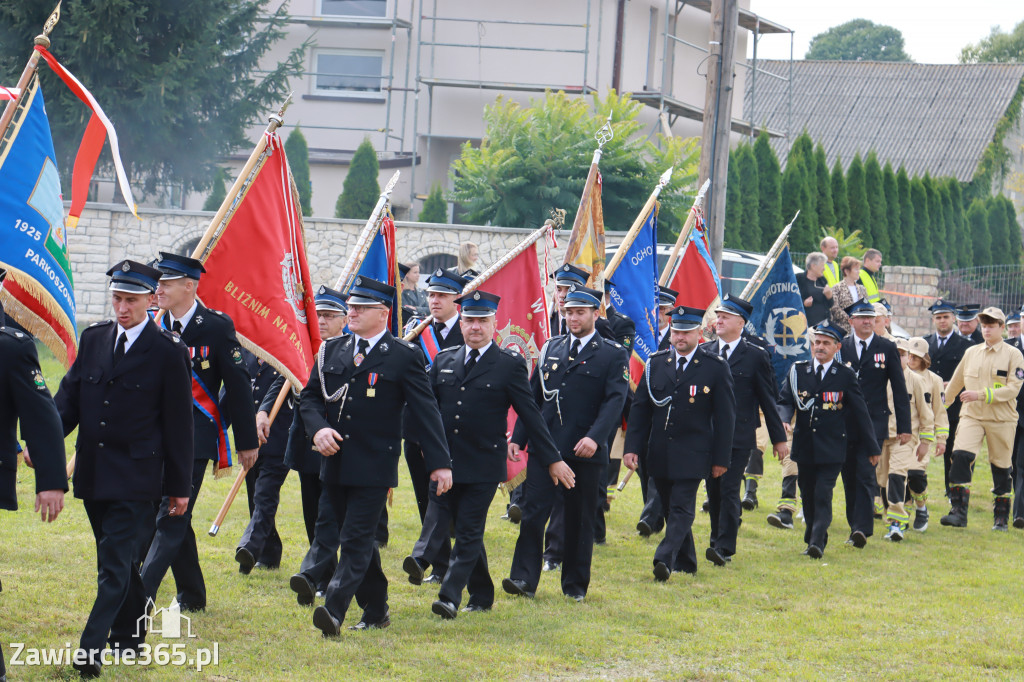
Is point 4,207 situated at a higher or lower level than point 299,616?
higher

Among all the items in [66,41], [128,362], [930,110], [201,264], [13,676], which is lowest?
[13,676]

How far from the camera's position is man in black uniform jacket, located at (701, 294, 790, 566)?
10266 millimetres

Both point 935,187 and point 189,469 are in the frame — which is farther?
point 935,187

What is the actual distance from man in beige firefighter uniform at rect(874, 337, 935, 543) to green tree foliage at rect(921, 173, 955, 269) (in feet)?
79.1

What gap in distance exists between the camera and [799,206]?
2962 centimetres

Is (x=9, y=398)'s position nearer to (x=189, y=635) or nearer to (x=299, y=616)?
(x=189, y=635)

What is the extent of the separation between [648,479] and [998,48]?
208ft

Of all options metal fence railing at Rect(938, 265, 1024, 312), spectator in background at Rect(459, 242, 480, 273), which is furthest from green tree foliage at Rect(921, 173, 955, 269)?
spectator in background at Rect(459, 242, 480, 273)

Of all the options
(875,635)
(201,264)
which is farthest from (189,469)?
(875,635)

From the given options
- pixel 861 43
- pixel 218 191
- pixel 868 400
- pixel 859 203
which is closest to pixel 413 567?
pixel 868 400

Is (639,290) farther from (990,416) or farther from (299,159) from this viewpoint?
(299,159)

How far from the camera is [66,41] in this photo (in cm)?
2341

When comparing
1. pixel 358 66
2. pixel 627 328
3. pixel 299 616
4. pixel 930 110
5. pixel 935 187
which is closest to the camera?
pixel 299 616

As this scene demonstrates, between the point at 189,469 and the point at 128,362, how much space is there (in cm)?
61
